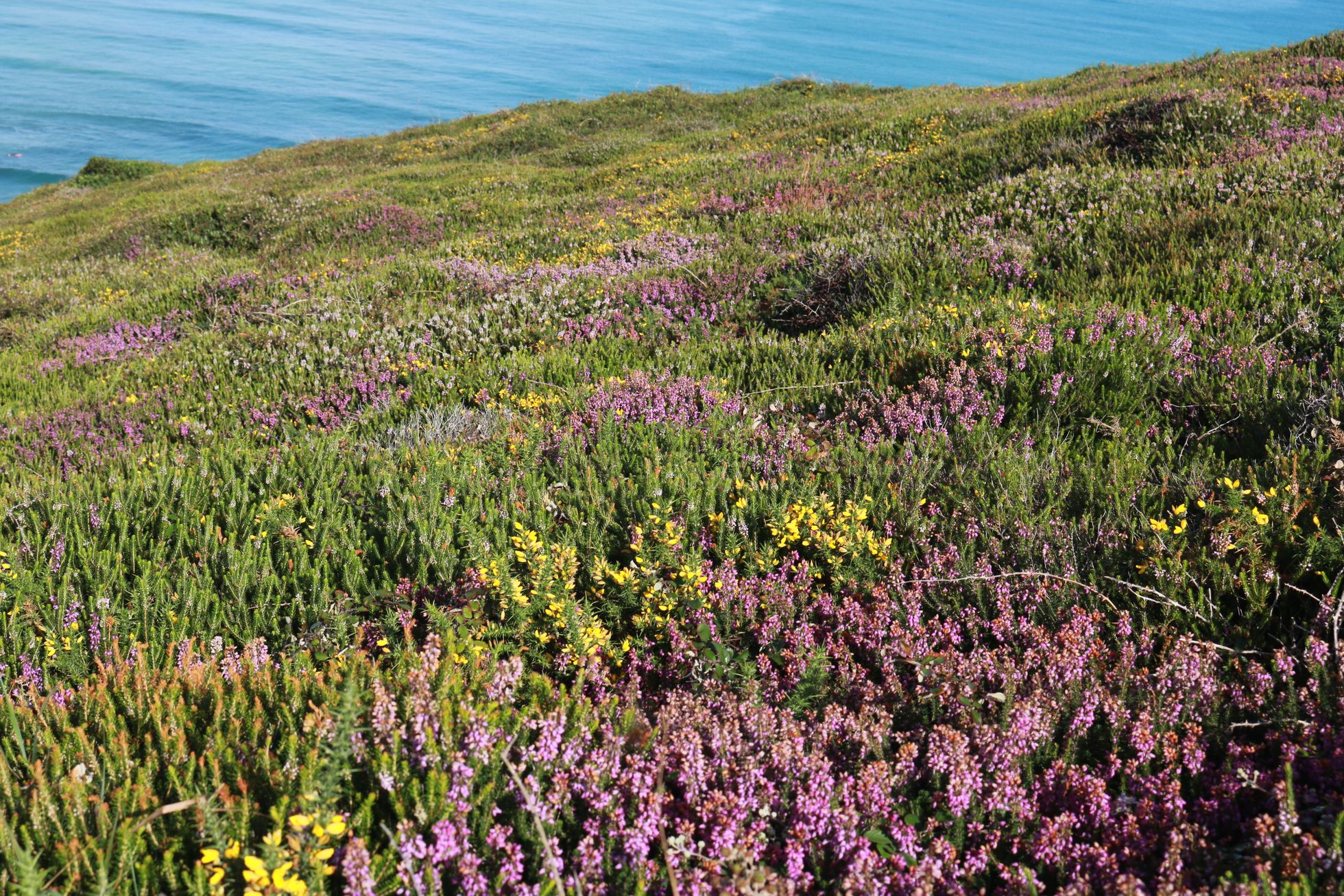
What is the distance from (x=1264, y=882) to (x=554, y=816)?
5.65 feet

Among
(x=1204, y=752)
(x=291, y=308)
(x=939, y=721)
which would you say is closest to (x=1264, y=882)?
(x=1204, y=752)

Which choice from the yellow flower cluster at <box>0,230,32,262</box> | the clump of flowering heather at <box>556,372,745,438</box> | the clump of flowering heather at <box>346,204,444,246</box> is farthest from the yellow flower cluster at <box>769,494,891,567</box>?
the yellow flower cluster at <box>0,230,32,262</box>

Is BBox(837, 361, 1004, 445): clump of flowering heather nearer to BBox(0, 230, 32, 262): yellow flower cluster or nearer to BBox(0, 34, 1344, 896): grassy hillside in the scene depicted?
BBox(0, 34, 1344, 896): grassy hillside

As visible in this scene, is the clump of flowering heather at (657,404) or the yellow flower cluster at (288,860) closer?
the yellow flower cluster at (288,860)

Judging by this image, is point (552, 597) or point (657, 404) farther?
point (657, 404)

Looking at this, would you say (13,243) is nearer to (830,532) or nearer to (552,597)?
(552,597)

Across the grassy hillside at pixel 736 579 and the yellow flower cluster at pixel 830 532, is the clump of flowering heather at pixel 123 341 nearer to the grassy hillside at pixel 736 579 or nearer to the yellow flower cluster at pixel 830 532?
the grassy hillside at pixel 736 579

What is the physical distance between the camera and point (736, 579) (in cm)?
338

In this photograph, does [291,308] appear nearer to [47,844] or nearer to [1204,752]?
[47,844]

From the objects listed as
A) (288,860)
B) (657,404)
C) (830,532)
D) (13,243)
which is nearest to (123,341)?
(657,404)

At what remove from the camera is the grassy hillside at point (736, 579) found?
6.81ft

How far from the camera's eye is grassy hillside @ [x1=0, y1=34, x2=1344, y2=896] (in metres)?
2.07

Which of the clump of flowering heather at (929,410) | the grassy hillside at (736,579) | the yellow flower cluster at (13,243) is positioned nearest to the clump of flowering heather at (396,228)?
the grassy hillside at (736,579)

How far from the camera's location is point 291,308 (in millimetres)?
9883
